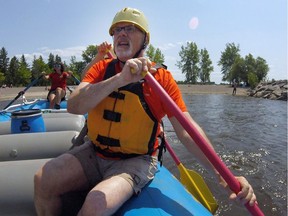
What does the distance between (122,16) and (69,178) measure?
1.20m

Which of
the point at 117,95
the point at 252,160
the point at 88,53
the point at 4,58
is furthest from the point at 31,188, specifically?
the point at 4,58

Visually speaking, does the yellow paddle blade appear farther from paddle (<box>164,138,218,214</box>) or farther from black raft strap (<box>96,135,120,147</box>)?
black raft strap (<box>96,135,120,147</box>)

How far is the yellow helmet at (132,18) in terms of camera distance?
2041 mm

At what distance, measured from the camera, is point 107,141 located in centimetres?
191

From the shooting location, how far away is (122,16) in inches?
81.1

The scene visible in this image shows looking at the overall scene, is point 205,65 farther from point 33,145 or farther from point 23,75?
point 33,145

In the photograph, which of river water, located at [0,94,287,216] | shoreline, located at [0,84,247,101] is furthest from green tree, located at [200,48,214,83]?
river water, located at [0,94,287,216]

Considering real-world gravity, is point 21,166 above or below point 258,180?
above

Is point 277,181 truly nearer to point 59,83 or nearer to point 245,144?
point 245,144

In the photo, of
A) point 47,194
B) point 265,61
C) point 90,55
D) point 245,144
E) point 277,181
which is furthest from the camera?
point 90,55

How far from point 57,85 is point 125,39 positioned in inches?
227

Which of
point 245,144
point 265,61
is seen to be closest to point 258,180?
point 245,144

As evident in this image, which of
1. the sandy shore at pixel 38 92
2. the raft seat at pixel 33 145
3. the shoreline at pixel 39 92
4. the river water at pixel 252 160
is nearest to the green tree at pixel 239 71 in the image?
the shoreline at pixel 39 92

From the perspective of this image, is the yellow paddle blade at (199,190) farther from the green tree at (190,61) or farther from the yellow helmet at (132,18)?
the green tree at (190,61)
